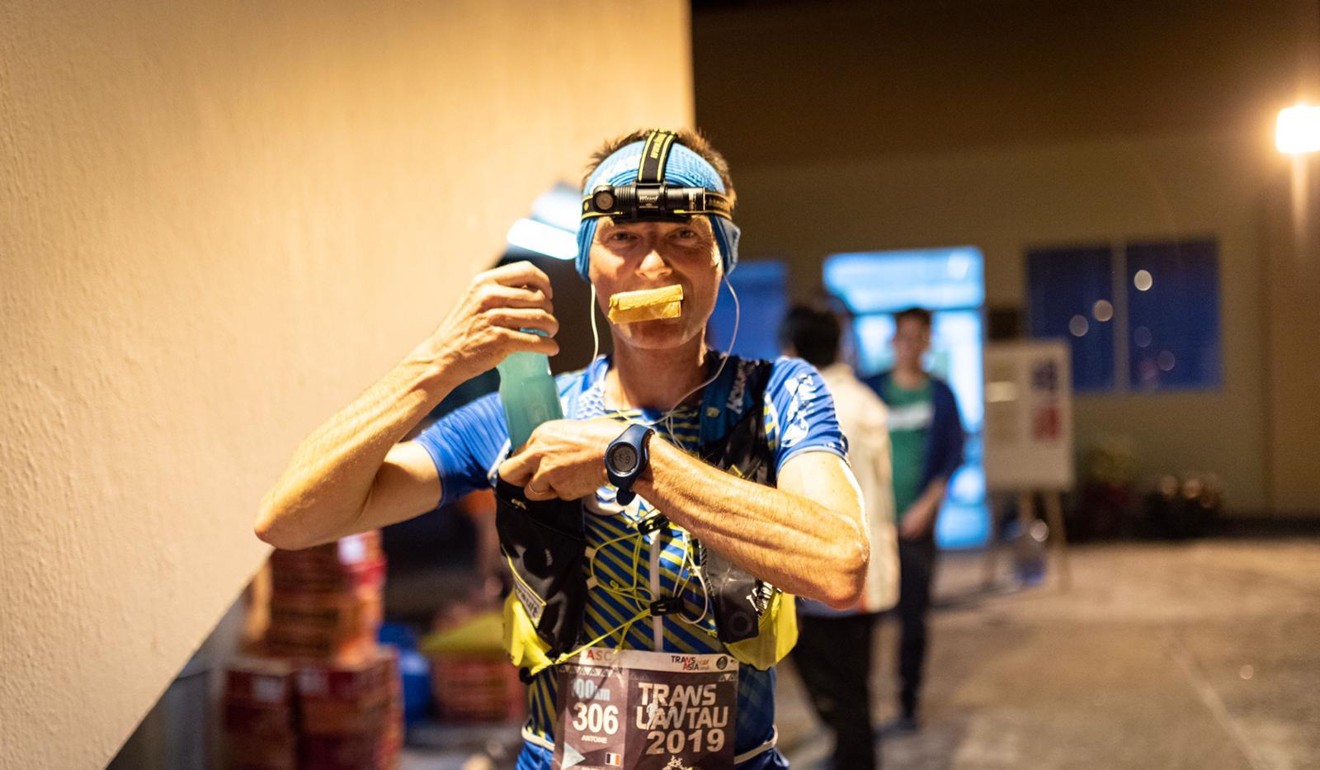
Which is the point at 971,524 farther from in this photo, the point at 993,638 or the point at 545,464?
the point at 545,464

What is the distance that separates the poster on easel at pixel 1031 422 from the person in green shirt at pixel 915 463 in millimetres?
3591

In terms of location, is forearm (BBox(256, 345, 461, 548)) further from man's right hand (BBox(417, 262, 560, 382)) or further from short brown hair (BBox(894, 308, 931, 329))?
short brown hair (BBox(894, 308, 931, 329))

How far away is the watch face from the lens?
1.51m

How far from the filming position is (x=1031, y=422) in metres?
8.67

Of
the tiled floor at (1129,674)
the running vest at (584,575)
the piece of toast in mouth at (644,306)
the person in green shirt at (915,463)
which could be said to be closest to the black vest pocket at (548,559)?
the running vest at (584,575)

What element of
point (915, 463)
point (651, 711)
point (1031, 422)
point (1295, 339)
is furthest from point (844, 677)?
point (1031, 422)

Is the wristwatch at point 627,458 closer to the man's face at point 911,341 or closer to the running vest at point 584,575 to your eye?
the running vest at point 584,575

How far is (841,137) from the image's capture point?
5.78 meters

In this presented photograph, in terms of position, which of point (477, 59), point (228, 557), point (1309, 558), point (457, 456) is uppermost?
point (477, 59)

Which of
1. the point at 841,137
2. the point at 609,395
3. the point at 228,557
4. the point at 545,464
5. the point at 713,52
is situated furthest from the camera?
the point at 841,137

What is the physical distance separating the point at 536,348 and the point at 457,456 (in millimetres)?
312

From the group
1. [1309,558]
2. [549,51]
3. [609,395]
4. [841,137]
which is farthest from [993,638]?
[609,395]

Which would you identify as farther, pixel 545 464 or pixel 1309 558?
pixel 1309 558

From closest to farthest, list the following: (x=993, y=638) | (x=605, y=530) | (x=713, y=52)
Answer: (x=605, y=530) < (x=713, y=52) < (x=993, y=638)
